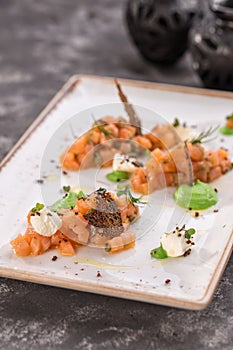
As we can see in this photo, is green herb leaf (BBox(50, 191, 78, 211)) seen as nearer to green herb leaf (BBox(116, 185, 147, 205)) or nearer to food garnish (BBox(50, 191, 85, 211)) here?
food garnish (BBox(50, 191, 85, 211))

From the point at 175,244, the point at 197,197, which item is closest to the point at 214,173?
the point at 197,197

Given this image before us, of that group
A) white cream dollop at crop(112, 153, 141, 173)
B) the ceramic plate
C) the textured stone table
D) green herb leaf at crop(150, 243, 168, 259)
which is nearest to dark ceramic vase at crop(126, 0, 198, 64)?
the textured stone table

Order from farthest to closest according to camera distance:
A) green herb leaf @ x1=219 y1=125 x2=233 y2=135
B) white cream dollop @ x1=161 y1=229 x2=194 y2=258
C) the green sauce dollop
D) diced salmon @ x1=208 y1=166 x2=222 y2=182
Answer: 1. green herb leaf @ x1=219 y1=125 x2=233 y2=135
2. diced salmon @ x1=208 y1=166 x2=222 y2=182
3. the green sauce dollop
4. white cream dollop @ x1=161 y1=229 x2=194 y2=258

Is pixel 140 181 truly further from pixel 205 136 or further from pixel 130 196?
pixel 205 136

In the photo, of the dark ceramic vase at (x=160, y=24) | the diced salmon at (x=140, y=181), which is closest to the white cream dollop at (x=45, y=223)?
the diced salmon at (x=140, y=181)

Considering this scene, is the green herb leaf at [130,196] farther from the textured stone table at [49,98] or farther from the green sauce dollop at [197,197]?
the textured stone table at [49,98]

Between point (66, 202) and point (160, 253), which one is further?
point (66, 202)

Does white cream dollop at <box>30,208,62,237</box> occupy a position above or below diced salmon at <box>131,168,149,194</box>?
above
